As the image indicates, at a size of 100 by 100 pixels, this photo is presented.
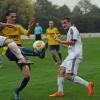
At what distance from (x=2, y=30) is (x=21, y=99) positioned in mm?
2514

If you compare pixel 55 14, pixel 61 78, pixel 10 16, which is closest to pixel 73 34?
pixel 61 78

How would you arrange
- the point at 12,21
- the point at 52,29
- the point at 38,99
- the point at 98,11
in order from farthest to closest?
1. the point at 98,11
2. the point at 52,29
3. the point at 12,21
4. the point at 38,99

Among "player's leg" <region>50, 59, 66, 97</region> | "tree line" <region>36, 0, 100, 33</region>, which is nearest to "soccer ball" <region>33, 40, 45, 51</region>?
"player's leg" <region>50, 59, 66, 97</region>

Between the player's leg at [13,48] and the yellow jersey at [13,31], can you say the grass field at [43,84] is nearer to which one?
the yellow jersey at [13,31]

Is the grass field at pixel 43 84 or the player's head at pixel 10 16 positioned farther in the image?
the player's head at pixel 10 16

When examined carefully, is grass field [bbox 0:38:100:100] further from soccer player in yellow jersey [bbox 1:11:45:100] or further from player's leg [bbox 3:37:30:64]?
player's leg [bbox 3:37:30:64]

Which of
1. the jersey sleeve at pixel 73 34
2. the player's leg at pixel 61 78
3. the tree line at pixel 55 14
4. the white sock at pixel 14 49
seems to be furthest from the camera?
the tree line at pixel 55 14

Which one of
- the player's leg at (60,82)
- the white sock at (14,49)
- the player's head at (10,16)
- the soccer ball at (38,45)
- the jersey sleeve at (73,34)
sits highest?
the player's head at (10,16)

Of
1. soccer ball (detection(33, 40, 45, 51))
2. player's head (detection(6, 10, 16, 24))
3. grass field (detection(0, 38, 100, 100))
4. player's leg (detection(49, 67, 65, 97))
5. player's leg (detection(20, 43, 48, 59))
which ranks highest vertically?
player's head (detection(6, 10, 16, 24))

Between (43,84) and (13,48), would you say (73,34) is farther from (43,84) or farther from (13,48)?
(43,84)

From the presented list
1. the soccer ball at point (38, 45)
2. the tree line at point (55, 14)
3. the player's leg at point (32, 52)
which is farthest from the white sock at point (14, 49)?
the tree line at point (55, 14)

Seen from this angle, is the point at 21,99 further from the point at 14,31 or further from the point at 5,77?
the point at 5,77

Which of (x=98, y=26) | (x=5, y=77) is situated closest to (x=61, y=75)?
(x=5, y=77)

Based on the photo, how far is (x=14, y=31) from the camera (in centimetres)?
1456
